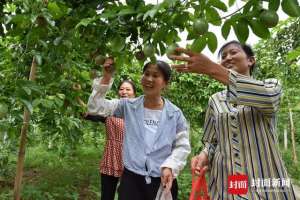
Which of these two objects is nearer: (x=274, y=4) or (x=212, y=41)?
(x=274, y=4)

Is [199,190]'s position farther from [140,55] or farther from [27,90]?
[27,90]

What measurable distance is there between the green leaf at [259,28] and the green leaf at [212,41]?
0.10 metres

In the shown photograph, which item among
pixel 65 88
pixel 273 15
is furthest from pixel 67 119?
pixel 273 15

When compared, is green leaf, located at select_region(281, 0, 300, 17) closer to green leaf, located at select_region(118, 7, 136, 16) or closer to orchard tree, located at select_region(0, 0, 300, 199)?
orchard tree, located at select_region(0, 0, 300, 199)

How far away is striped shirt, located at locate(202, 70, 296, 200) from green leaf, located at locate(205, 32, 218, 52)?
221 millimetres

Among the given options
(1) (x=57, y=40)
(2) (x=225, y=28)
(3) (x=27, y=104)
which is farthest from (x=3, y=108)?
(2) (x=225, y=28)

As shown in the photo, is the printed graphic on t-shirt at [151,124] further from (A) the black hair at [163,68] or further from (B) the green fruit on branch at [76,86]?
(B) the green fruit on branch at [76,86]

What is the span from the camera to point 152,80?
197 cm

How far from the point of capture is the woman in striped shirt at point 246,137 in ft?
4.24

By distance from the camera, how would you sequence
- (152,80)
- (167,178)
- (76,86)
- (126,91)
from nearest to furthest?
(167,178) < (152,80) < (76,86) < (126,91)

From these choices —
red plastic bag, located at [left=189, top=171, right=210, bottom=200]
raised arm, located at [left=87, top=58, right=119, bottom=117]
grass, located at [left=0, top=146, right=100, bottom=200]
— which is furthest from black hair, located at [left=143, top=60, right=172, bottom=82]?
grass, located at [left=0, top=146, right=100, bottom=200]

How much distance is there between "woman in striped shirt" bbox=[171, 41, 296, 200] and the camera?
129cm

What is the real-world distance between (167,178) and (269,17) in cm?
106

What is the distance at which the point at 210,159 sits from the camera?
5.53 feet
